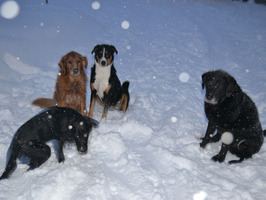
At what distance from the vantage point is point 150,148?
14.4 feet

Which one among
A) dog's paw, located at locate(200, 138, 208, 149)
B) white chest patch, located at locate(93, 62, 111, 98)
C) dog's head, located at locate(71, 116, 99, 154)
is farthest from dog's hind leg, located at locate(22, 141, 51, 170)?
dog's paw, located at locate(200, 138, 208, 149)

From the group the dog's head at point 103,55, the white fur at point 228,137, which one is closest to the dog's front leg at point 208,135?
the white fur at point 228,137

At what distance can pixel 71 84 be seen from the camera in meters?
4.93

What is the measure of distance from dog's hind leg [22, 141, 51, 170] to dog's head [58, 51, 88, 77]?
1607 millimetres

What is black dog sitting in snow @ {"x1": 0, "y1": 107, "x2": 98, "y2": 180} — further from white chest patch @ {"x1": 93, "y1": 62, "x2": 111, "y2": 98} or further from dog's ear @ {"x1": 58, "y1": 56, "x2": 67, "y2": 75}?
white chest patch @ {"x1": 93, "y1": 62, "x2": 111, "y2": 98}

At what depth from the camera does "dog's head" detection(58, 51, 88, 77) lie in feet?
15.4

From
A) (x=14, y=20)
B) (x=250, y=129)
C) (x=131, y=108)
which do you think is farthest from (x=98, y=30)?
(x=250, y=129)

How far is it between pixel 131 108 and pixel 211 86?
227 cm

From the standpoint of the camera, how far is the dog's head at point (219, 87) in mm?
3844

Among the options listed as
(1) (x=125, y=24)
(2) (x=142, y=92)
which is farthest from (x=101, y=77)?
(1) (x=125, y=24)

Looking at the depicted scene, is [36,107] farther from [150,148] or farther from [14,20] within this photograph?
[14,20]

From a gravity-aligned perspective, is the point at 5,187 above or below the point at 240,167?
below

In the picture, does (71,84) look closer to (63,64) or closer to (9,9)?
(63,64)

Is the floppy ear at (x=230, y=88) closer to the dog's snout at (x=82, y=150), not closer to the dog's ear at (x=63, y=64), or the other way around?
the dog's snout at (x=82, y=150)
